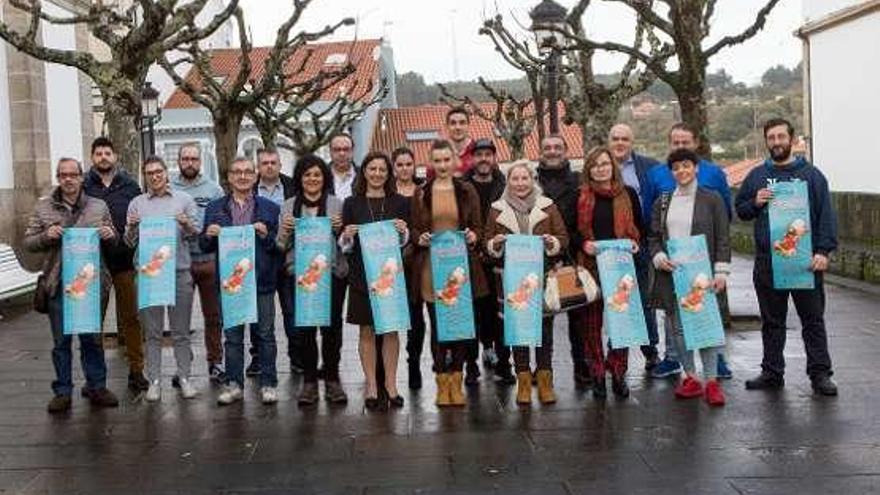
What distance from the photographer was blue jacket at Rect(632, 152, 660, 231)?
8.29 meters

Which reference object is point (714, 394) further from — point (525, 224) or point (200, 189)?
point (200, 189)

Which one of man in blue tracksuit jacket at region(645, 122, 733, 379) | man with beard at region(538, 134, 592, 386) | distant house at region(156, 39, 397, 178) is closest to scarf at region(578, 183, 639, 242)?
man with beard at region(538, 134, 592, 386)

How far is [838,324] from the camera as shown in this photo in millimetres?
11359

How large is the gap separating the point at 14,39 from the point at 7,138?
23.5 ft

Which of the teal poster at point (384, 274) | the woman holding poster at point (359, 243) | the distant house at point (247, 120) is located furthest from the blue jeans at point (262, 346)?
the distant house at point (247, 120)

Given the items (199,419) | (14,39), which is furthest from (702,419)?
(14,39)

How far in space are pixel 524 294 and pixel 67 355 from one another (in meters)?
3.34

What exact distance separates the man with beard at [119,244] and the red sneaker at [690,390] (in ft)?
13.4

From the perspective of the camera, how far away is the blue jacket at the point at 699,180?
8188 mm

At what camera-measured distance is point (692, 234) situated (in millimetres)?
7625

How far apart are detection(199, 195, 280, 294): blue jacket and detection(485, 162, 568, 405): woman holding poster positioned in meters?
1.59

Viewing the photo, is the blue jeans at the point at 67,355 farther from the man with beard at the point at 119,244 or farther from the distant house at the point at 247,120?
the distant house at the point at 247,120

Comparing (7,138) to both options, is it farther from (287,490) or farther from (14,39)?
(287,490)

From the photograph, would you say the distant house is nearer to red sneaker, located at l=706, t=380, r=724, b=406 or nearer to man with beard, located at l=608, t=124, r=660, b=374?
man with beard, located at l=608, t=124, r=660, b=374
